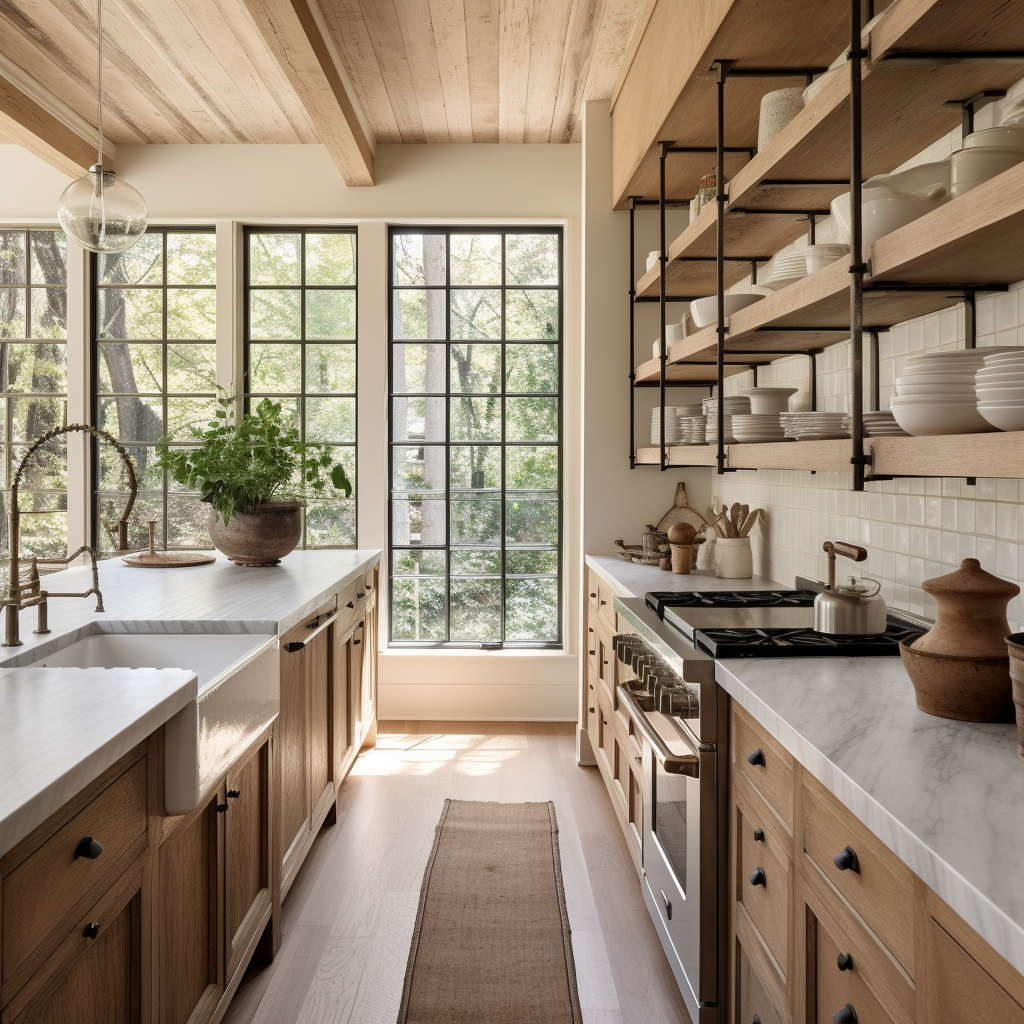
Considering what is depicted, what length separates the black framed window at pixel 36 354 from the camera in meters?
4.36

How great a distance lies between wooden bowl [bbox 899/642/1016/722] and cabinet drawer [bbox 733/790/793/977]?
0.36 metres

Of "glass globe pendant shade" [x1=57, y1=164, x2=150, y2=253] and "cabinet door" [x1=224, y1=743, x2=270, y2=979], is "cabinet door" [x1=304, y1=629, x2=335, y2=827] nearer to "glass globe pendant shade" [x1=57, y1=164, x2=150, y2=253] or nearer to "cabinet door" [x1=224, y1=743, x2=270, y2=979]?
"cabinet door" [x1=224, y1=743, x2=270, y2=979]

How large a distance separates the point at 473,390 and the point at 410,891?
8.59 ft

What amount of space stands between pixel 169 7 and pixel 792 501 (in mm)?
2776

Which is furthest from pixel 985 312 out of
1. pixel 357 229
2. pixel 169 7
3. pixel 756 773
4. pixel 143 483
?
pixel 143 483

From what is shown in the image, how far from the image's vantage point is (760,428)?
2.29 metres

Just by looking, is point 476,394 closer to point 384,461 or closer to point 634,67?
point 384,461

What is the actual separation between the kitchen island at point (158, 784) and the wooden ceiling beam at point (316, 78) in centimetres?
177

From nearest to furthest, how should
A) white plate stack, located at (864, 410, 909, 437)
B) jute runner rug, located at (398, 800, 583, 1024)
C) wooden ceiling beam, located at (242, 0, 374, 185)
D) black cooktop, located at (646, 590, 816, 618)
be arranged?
1. white plate stack, located at (864, 410, 909, 437)
2. jute runner rug, located at (398, 800, 583, 1024)
3. black cooktop, located at (646, 590, 816, 618)
4. wooden ceiling beam, located at (242, 0, 374, 185)

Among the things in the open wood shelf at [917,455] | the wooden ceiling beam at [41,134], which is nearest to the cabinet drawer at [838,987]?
the open wood shelf at [917,455]

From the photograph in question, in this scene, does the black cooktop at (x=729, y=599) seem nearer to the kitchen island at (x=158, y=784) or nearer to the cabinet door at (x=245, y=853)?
the kitchen island at (x=158, y=784)

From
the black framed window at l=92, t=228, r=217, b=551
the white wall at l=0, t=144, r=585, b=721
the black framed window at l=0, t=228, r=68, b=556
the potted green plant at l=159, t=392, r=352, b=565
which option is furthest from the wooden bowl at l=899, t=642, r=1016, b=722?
the black framed window at l=0, t=228, r=68, b=556

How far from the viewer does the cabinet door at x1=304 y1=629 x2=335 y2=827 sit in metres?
2.64

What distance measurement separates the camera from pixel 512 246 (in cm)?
449
